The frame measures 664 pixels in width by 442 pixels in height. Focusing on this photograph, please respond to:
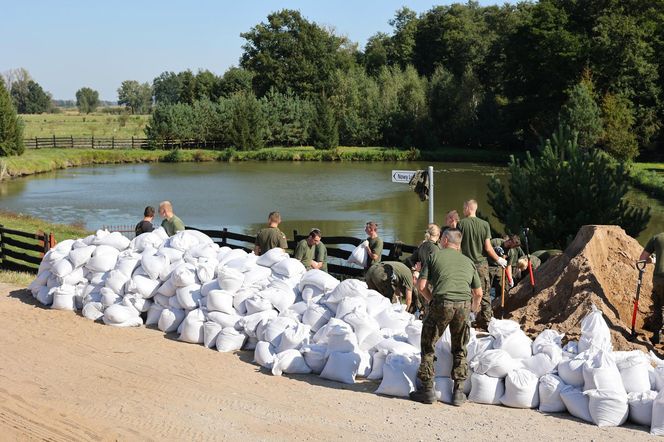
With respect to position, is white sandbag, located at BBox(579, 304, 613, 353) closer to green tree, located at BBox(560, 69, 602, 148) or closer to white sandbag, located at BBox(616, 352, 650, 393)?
white sandbag, located at BBox(616, 352, 650, 393)

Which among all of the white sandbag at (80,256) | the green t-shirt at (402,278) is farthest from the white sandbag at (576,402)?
→ the white sandbag at (80,256)

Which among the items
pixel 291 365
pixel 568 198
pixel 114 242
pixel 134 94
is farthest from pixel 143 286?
pixel 134 94

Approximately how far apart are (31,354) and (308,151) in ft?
166

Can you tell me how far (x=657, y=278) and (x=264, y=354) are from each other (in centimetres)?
428

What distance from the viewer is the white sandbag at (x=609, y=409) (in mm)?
6844

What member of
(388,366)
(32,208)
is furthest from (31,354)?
A: (32,208)

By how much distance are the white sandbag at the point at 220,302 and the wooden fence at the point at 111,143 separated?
52261mm

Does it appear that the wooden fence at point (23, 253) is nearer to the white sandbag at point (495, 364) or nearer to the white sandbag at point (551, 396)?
the white sandbag at point (495, 364)

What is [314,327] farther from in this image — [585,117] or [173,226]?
[585,117]

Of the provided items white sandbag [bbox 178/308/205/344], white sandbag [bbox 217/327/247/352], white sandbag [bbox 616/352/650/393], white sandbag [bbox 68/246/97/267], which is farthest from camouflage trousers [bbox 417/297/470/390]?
white sandbag [bbox 68/246/97/267]

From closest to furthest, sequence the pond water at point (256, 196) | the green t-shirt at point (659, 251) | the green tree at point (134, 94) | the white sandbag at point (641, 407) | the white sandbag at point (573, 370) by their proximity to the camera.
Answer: the white sandbag at point (641, 407) → the white sandbag at point (573, 370) → the green t-shirt at point (659, 251) → the pond water at point (256, 196) → the green tree at point (134, 94)

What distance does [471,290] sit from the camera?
7.80 metres

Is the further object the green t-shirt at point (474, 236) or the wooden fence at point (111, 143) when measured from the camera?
the wooden fence at point (111, 143)

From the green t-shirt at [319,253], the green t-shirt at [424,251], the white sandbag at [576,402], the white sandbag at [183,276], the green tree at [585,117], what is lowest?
the white sandbag at [576,402]
